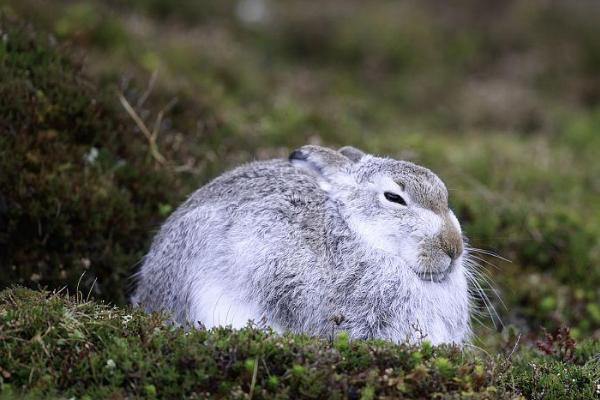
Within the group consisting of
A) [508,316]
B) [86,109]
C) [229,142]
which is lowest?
[508,316]

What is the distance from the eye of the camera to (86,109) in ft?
26.3

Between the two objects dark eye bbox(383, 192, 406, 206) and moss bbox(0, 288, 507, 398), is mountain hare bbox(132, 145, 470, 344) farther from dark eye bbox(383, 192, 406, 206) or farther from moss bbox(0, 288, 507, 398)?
moss bbox(0, 288, 507, 398)

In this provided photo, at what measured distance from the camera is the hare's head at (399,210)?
232 inches

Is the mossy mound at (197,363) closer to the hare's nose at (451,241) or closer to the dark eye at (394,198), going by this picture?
the hare's nose at (451,241)

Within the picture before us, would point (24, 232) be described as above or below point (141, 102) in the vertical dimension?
below

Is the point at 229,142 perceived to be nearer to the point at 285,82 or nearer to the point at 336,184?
the point at 336,184

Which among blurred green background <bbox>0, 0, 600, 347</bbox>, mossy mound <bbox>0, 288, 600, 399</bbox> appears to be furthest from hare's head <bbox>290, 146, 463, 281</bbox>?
blurred green background <bbox>0, 0, 600, 347</bbox>

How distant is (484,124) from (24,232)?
28.1ft

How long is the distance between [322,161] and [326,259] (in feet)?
3.00

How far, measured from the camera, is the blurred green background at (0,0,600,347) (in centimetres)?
745

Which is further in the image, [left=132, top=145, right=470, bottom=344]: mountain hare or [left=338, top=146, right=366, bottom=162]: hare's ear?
[left=338, top=146, right=366, bottom=162]: hare's ear

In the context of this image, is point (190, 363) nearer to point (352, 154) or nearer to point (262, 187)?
point (262, 187)

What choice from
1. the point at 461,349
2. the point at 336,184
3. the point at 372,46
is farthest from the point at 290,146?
the point at 372,46

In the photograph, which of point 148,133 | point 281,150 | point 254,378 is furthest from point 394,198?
point 281,150
